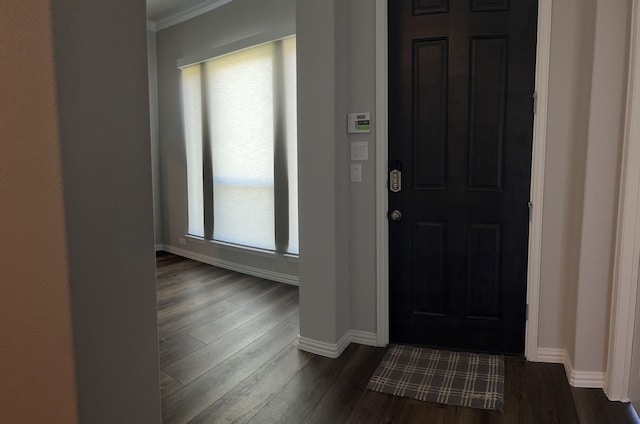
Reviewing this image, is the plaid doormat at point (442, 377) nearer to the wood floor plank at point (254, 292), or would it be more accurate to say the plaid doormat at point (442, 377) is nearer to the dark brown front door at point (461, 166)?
the dark brown front door at point (461, 166)

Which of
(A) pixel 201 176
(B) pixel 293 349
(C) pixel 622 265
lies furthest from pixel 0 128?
(A) pixel 201 176

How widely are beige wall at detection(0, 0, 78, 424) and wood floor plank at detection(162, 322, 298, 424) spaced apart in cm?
122

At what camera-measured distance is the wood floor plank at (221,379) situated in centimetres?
198

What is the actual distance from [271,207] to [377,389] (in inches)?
95.8

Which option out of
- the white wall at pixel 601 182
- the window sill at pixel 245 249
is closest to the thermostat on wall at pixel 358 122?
the white wall at pixel 601 182

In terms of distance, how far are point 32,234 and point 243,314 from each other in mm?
2612

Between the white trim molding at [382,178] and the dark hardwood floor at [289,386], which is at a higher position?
→ the white trim molding at [382,178]

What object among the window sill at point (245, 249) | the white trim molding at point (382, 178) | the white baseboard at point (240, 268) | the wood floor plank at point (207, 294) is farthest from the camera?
the window sill at point (245, 249)

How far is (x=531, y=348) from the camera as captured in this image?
7.95 feet

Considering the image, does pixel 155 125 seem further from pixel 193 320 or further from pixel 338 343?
pixel 338 343

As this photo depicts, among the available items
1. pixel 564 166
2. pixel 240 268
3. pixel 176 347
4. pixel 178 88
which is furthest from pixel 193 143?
pixel 564 166

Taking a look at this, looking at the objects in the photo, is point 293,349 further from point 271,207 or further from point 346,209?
point 271,207

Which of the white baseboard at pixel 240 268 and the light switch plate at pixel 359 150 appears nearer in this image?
the light switch plate at pixel 359 150

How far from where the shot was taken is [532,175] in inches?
93.1
